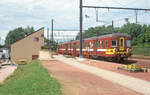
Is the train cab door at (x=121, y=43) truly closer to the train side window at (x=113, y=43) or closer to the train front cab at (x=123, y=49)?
the train front cab at (x=123, y=49)

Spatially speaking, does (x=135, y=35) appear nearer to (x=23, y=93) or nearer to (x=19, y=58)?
(x=19, y=58)

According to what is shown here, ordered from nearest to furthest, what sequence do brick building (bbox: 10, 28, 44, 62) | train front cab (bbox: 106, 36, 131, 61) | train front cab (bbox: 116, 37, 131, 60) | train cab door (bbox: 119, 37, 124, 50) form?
train front cab (bbox: 106, 36, 131, 61), train front cab (bbox: 116, 37, 131, 60), train cab door (bbox: 119, 37, 124, 50), brick building (bbox: 10, 28, 44, 62)

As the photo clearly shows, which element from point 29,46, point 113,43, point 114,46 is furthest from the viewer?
point 29,46

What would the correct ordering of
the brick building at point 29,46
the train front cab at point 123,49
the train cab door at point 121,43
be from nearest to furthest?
the train front cab at point 123,49 < the train cab door at point 121,43 < the brick building at point 29,46

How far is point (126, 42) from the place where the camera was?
73.2ft

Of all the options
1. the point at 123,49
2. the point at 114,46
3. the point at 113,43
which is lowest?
the point at 123,49

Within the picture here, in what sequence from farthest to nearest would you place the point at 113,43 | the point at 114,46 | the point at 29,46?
the point at 29,46 < the point at 113,43 < the point at 114,46

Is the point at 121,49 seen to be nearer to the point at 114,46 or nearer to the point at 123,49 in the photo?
the point at 123,49

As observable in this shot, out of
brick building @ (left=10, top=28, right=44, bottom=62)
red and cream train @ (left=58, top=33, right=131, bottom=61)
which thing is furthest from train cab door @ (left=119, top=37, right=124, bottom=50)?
brick building @ (left=10, top=28, right=44, bottom=62)

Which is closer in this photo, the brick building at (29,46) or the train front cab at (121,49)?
the train front cab at (121,49)

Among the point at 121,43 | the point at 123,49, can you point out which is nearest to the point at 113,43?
the point at 121,43

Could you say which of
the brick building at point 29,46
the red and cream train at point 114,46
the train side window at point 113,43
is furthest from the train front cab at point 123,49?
the brick building at point 29,46

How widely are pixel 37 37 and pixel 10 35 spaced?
252 feet

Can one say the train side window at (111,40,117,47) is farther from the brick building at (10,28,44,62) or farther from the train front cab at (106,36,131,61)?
the brick building at (10,28,44,62)
